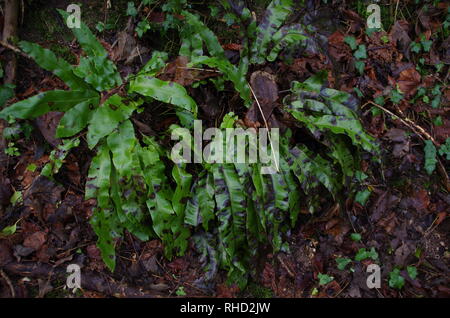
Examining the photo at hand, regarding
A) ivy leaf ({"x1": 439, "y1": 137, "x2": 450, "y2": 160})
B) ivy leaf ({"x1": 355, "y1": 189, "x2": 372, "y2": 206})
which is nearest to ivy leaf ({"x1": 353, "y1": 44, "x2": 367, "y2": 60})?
ivy leaf ({"x1": 439, "y1": 137, "x2": 450, "y2": 160})

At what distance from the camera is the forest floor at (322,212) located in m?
2.89

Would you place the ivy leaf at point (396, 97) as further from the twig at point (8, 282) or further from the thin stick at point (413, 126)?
the twig at point (8, 282)

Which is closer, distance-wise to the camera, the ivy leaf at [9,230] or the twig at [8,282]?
the twig at [8,282]

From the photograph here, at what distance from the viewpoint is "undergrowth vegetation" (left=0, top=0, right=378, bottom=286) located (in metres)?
2.65

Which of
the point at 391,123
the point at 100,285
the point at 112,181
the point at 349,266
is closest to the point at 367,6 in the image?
the point at 391,123

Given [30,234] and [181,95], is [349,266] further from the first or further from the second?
A: [30,234]

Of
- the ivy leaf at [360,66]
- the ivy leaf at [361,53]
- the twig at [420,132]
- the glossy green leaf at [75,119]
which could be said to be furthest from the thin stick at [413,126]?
the glossy green leaf at [75,119]

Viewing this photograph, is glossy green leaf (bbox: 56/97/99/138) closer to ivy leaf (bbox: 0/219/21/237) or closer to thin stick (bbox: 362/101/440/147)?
ivy leaf (bbox: 0/219/21/237)

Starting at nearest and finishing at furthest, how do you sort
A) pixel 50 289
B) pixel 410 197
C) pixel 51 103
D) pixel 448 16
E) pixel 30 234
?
1. pixel 51 103
2. pixel 50 289
3. pixel 30 234
4. pixel 410 197
5. pixel 448 16

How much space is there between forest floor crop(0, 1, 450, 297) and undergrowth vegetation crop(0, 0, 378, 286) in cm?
20

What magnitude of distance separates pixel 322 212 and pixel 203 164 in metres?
1.06

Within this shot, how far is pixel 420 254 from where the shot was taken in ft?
9.86

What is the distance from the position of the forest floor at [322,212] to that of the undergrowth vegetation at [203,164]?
7.7 inches
